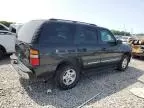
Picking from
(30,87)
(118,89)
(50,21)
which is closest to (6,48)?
(30,87)

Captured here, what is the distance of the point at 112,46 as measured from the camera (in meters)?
5.89

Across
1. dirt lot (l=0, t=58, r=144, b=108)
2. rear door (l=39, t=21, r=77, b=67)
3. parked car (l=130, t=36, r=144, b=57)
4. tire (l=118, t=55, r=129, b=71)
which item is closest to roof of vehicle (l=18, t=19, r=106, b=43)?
rear door (l=39, t=21, r=77, b=67)

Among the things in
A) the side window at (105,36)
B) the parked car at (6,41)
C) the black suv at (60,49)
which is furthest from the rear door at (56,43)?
the parked car at (6,41)

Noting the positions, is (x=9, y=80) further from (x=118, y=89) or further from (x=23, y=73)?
(x=118, y=89)

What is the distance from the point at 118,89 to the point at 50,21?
9.15 ft

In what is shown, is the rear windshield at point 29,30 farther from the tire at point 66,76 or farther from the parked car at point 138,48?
the parked car at point 138,48

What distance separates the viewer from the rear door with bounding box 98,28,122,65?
5.39 metres

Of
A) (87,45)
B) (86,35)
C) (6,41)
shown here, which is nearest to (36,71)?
(87,45)

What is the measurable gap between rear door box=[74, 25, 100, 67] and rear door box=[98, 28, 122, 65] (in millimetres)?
284

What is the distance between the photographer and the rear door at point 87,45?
4591 millimetres

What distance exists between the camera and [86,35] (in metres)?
4.88

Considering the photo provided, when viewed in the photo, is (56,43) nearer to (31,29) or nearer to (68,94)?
(31,29)

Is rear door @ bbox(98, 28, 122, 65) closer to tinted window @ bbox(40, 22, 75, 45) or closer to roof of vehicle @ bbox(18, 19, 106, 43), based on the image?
tinted window @ bbox(40, 22, 75, 45)

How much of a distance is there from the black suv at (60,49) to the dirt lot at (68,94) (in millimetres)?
427
